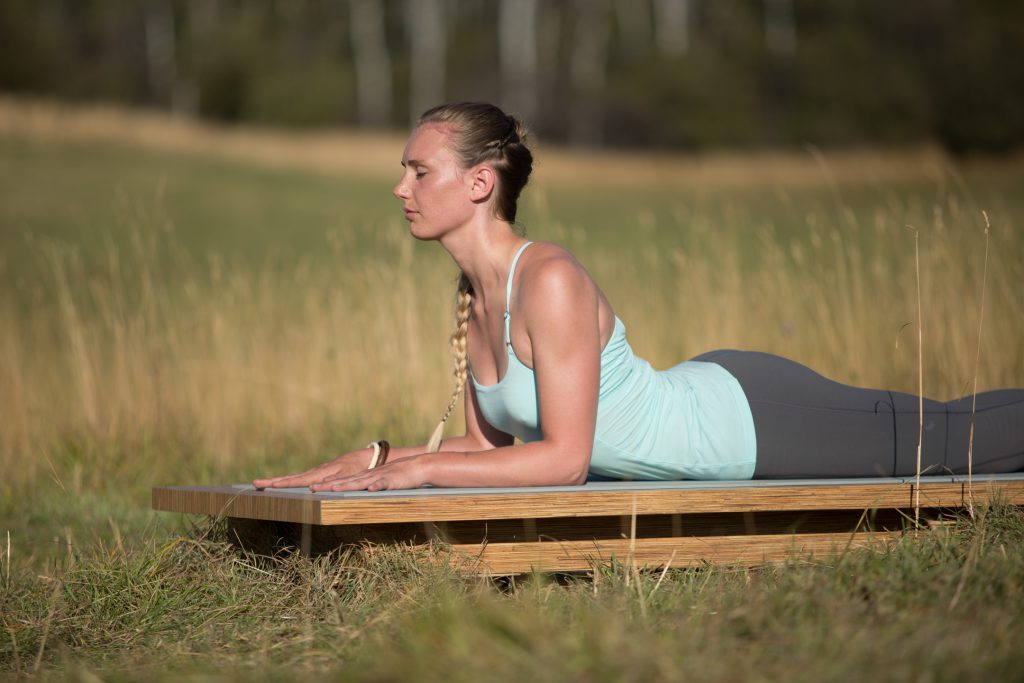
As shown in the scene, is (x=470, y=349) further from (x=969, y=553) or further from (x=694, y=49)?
(x=694, y=49)

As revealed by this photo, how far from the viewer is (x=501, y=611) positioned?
1.93m

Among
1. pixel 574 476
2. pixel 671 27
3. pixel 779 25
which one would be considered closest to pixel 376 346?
pixel 574 476

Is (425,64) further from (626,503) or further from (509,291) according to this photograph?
(626,503)

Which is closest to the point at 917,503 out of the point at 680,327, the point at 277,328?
the point at 680,327

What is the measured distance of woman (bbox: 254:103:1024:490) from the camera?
2.70 m

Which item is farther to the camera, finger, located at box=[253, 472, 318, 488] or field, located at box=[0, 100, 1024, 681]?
finger, located at box=[253, 472, 318, 488]

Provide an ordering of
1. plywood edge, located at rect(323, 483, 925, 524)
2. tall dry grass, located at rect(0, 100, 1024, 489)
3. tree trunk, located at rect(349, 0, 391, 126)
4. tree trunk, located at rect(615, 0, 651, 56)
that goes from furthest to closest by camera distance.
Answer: tree trunk, located at rect(615, 0, 651, 56)
tree trunk, located at rect(349, 0, 391, 126)
tall dry grass, located at rect(0, 100, 1024, 489)
plywood edge, located at rect(323, 483, 925, 524)

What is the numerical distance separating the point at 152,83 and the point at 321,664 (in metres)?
33.8

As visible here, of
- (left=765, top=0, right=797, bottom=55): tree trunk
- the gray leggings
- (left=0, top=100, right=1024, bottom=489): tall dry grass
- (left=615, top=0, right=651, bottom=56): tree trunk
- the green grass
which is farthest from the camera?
(left=615, top=0, right=651, bottom=56): tree trunk

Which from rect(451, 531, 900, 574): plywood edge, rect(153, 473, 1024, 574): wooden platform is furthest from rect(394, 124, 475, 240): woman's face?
rect(451, 531, 900, 574): plywood edge

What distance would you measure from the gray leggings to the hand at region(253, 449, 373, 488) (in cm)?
96

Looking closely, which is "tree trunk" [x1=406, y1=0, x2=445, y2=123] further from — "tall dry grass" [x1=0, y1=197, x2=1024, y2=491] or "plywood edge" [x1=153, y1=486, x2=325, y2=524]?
"plywood edge" [x1=153, y1=486, x2=325, y2=524]

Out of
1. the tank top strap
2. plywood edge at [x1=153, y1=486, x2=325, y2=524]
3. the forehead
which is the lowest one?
plywood edge at [x1=153, y1=486, x2=325, y2=524]

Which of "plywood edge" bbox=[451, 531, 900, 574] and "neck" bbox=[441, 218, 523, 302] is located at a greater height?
"neck" bbox=[441, 218, 523, 302]
